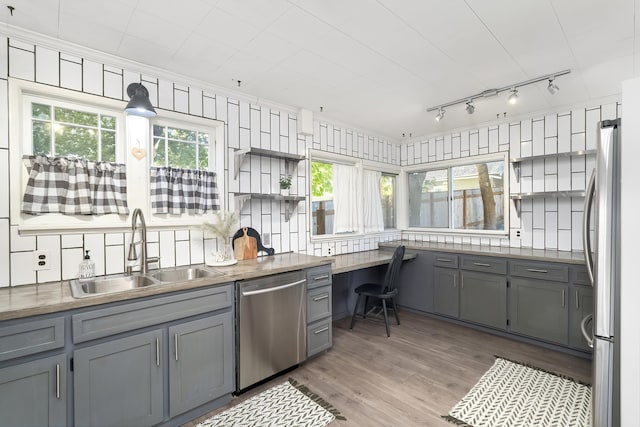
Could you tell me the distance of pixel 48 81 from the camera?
199 cm

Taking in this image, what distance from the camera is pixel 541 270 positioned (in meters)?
2.97

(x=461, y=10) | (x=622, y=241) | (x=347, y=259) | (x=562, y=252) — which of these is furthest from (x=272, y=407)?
(x=562, y=252)

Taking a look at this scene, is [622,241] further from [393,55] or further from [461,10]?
[393,55]

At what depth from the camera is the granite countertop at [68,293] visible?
145 cm

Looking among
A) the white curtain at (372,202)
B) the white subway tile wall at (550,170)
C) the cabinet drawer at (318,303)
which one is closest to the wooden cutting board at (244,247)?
the cabinet drawer at (318,303)

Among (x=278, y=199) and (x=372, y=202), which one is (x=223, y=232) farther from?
(x=372, y=202)

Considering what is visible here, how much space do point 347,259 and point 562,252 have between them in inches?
90.9

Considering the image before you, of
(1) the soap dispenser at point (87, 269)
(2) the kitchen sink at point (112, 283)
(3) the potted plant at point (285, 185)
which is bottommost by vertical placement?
(2) the kitchen sink at point (112, 283)

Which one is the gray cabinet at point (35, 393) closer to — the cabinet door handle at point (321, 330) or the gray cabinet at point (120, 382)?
the gray cabinet at point (120, 382)

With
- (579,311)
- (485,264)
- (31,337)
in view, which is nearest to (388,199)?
(485,264)

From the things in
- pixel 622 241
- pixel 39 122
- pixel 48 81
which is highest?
pixel 48 81

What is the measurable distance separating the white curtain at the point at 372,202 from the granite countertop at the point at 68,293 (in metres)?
1.98

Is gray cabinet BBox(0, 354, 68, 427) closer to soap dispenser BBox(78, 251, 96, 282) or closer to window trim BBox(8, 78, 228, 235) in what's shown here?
soap dispenser BBox(78, 251, 96, 282)

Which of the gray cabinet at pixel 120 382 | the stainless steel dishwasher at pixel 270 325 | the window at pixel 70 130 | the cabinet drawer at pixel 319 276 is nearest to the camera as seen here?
the gray cabinet at pixel 120 382
